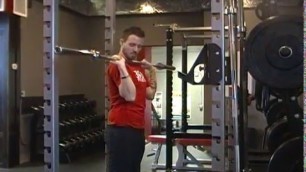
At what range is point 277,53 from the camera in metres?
2.85

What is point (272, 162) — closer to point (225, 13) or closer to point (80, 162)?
point (225, 13)

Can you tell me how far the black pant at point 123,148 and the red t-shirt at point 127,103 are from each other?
5cm

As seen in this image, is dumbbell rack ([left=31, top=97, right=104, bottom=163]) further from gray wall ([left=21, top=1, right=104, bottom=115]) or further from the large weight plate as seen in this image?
the large weight plate

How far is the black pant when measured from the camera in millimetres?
2717

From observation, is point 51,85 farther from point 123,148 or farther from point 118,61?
point 123,148

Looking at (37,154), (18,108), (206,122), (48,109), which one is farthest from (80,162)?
(48,109)

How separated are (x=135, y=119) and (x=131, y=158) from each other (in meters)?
0.25

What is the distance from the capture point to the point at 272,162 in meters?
3.11

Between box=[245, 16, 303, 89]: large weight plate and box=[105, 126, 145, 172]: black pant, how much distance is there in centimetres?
88

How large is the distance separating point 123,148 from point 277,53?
1.18 meters

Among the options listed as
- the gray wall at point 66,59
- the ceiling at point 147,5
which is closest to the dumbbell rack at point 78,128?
the gray wall at point 66,59

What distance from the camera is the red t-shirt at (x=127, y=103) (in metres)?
2.71

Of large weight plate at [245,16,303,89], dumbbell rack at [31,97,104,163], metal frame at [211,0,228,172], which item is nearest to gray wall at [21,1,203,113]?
dumbbell rack at [31,97,104,163]

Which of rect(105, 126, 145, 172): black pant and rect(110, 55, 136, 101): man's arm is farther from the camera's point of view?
rect(105, 126, 145, 172): black pant
